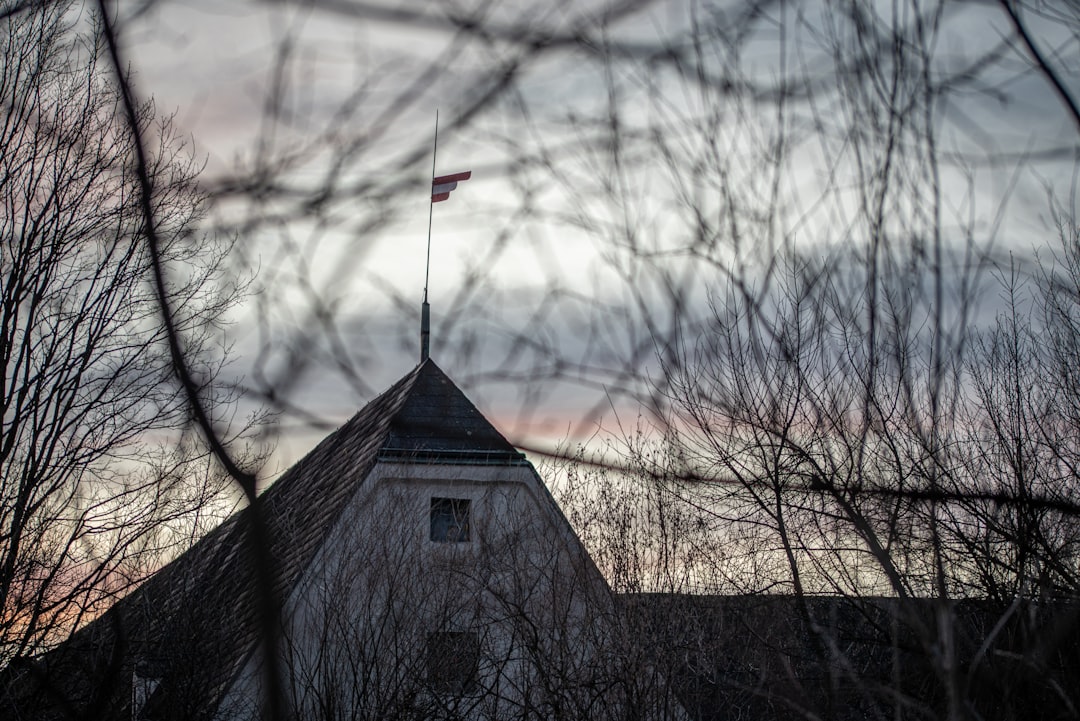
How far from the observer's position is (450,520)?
1134 cm

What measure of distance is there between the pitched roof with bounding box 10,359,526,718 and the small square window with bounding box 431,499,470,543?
47 centimetres

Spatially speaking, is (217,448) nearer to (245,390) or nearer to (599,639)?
(245,390)

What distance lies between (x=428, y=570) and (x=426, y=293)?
766cm

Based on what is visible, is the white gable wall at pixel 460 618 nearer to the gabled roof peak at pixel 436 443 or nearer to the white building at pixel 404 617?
the white building at pixel 404 617

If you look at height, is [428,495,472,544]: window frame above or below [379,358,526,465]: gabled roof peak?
below

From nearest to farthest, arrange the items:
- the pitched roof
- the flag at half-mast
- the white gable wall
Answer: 1. the flag at half-mast
2. the white gable wall
3. the pitched roof

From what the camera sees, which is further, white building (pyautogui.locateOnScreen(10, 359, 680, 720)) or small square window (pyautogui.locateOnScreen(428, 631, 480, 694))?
small square window (pyautogui.locateOnScreen(428, 631, 480, 694))

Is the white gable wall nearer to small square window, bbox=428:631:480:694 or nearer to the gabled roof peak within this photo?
small square window, bbox=428:631:480:694

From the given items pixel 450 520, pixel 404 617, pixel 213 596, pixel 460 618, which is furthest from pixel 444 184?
pixel 213 596

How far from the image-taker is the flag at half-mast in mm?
2280

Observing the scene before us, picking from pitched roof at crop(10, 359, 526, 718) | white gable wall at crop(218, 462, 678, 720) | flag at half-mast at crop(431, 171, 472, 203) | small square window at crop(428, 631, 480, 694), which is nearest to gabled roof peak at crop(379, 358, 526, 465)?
pitched roof at crop(10, 359, 526, 718)

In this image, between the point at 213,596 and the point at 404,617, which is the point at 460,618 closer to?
the point at 404,617

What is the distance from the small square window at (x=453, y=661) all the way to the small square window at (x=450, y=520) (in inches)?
39.5

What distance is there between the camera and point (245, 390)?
189 cm
